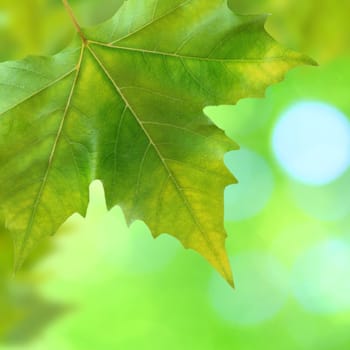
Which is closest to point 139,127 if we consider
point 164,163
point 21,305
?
point 164,163

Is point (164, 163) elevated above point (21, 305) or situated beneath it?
situated beneath

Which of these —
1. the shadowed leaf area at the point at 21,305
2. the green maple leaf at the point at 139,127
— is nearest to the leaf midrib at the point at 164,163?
the green maple leaf at the point at 139,127

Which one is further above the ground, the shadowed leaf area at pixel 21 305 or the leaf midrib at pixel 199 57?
the shadowed leaf area at pixel 21 305

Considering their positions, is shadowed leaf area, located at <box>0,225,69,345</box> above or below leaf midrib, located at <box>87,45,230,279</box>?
above

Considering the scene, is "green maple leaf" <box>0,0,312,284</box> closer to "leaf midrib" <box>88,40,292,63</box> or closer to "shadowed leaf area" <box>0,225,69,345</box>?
"leaf midrib" <box>88,40,292,63</box>

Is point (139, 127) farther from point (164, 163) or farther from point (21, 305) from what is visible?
point (21, 305)

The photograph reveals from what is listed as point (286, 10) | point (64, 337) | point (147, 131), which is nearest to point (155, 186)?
point (147, 131)

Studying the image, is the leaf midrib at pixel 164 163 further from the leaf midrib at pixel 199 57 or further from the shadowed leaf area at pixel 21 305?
the shadowed leaf area at pixel 21 305

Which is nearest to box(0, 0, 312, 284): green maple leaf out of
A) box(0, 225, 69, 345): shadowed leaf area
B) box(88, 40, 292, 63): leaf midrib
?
box(88, 40, 292, 63): leaf midrib
